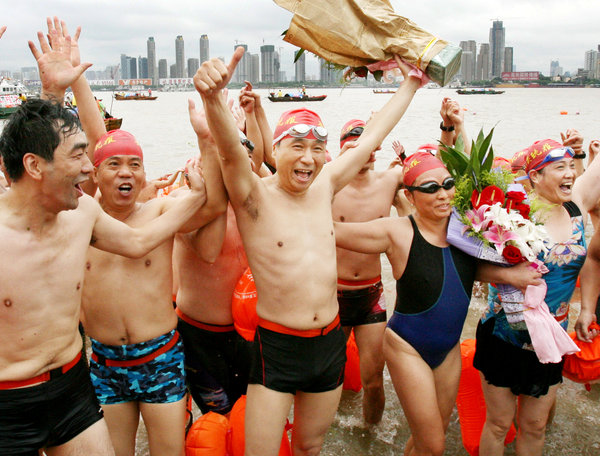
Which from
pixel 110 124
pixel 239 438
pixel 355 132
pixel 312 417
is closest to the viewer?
pixel 312 417

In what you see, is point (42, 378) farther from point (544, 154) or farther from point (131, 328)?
point (544, 154)

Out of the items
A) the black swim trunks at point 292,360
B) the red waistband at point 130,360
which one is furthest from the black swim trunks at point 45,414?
the black swim trunks at point 292,360

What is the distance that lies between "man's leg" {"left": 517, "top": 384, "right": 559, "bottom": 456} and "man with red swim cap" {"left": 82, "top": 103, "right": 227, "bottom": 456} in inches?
98.9

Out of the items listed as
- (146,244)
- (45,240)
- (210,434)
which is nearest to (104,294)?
(146,244)

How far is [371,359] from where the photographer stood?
187 inches

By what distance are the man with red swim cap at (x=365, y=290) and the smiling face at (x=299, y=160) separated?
1.33m

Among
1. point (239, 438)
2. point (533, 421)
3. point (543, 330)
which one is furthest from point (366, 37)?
point (533, 421)

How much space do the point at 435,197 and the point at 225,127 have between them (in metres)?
1.64

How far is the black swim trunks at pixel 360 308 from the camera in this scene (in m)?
4.79

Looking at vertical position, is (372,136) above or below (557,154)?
above

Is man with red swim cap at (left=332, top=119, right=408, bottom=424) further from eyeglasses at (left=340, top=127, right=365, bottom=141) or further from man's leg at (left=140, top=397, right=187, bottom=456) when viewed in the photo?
man's leg at (left=140, top=397, right=187, bottom=456)

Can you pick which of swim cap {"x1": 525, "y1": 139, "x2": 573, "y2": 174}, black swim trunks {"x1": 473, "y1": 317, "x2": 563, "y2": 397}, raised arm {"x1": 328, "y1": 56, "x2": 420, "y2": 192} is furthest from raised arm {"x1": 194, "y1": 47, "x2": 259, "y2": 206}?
swim cap {"x1": 525, "y1": 139, "x2": 573, "y2": 174}

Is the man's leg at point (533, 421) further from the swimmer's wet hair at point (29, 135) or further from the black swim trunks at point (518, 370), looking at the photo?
the swimmer's wet hair at point (29, 135)

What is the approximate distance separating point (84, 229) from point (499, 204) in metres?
2.67
